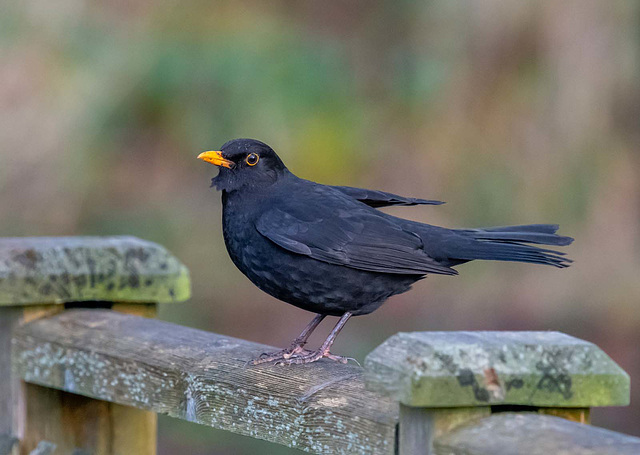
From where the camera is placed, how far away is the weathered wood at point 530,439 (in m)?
1.50

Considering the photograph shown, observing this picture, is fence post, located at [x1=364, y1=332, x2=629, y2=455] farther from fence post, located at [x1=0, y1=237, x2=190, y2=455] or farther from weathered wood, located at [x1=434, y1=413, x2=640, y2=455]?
fence post, located at [x1=0, y1=237, x2=190, y2=455]

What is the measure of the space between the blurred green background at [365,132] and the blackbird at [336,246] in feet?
18.6

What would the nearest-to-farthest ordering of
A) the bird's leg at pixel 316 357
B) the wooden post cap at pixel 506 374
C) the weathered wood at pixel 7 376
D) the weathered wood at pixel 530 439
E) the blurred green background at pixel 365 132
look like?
1. the weathered wood at pixel 530 439
2. the wooden post cap at pixel 506 374
3. the bird's leg at pixel 316 357
4. the weathered wood at pixel 7 376
5. the blurred green background at pixel 365 132

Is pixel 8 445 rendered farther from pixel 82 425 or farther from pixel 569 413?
pixel 569 413

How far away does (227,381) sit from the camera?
2480 mm

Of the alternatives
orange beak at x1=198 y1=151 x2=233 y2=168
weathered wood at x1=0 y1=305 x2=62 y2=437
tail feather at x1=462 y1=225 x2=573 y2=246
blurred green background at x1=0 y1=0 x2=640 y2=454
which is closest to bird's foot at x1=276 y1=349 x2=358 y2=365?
tail feather at x1=462 y1=225 x2=573 y2=246

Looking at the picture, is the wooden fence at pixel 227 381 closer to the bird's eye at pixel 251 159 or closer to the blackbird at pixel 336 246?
the blackbird at pixel 336 246

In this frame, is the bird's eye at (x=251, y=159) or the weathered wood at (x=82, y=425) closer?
the weathered wood at (x=82, y=425)

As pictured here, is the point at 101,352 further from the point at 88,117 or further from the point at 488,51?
the point at 488,51

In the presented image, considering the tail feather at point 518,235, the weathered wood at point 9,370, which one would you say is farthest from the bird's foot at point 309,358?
the weathered wood at point 9,370

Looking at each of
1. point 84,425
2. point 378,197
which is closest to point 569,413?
point 378,197

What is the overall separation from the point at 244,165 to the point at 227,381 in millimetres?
1187

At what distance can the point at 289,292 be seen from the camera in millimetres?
3174

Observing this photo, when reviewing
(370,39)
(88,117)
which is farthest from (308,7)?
(88,117)
